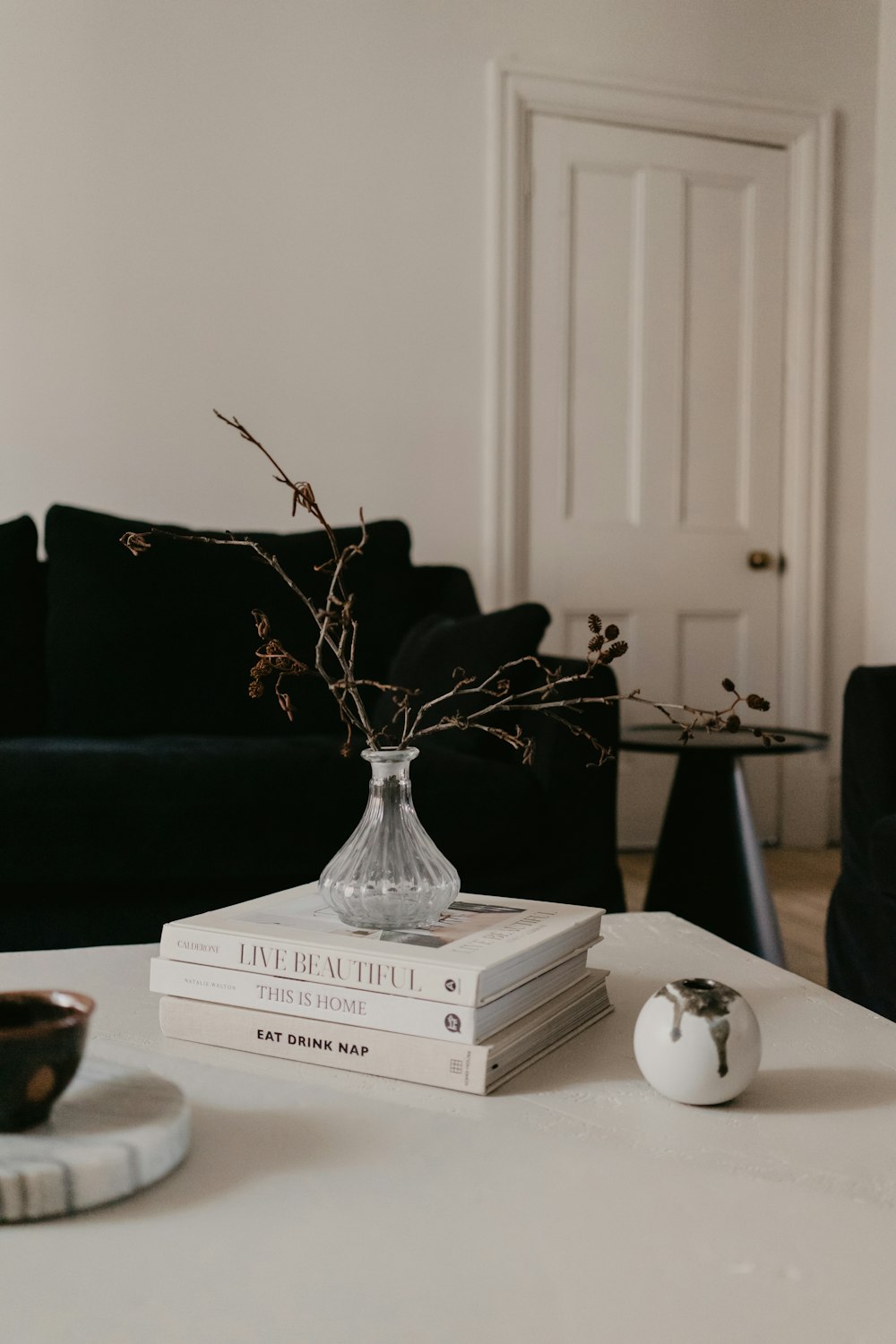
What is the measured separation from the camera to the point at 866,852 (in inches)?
66.7

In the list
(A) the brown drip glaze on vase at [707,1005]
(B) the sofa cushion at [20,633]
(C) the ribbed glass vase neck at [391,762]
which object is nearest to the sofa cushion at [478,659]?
(B) the sofa cushion at [20,633]

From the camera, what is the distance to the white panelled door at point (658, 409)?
3396 mm

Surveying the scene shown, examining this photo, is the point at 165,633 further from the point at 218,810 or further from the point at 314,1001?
the point at 314,1001

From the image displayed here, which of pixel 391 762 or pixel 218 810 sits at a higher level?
pixel 391 762

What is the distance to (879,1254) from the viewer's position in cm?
52

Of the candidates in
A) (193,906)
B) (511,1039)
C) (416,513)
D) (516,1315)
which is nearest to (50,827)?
(193,906)

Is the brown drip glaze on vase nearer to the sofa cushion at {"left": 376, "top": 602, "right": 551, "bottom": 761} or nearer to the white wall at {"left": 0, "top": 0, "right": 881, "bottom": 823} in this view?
the sofa cushion at {"left": 376, "top": 602, "right": 551, "bottom": 761}

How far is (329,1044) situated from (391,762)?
21cm

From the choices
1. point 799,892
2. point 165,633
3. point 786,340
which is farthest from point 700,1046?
point 786,340

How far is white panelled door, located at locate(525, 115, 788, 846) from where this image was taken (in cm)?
340

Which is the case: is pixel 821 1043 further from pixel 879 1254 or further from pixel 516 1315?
pixel 516 1315

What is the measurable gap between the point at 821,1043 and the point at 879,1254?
29 cm

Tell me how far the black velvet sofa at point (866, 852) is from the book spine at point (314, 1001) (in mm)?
1038

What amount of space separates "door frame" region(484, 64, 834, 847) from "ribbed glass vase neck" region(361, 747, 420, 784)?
251 centimetres
